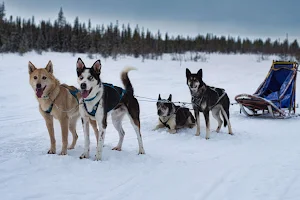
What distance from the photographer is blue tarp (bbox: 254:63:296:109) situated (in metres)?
8.34

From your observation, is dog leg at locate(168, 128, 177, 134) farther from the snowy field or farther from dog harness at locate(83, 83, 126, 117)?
dog harness at locate(83, 83, 126, 117)

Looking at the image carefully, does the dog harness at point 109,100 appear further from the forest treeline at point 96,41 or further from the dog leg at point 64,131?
the forest treeline at point 96,41

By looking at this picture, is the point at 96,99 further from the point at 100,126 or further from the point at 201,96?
the point at 201,96

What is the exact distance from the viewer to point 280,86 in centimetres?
905

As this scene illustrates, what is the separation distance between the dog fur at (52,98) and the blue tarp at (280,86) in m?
5.61

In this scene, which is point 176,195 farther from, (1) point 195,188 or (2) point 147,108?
(2) point 147,108

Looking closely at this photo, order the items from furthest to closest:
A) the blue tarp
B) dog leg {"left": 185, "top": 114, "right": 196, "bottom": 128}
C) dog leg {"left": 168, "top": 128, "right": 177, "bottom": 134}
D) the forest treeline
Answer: the forest treeline
the blue tarp
dog leg {"left": 185, "top": 114, "right": 196, "bottom": 128}
dog leg {"left": 168, "top": 128, "right": 177, "bottom": 134}

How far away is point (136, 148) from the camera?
204 inches

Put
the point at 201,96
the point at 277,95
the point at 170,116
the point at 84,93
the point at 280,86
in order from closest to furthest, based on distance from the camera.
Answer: the point at 84,93 → the point at 201,96 → the point at 170,116 → the point at 277,95 → the point at 280,86

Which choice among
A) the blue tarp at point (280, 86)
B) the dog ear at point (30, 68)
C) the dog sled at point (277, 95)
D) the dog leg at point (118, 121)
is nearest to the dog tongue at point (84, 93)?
the dog ear at point (30, 68)

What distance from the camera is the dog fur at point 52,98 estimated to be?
4203 millimetres

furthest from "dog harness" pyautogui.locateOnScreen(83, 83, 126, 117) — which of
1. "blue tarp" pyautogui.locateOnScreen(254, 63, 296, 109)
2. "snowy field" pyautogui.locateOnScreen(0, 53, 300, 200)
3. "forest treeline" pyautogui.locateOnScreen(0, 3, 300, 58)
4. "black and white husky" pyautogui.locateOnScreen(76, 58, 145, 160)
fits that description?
"forest treeline" pyautogui.locateOnScreen(0, 3, 300, 58)

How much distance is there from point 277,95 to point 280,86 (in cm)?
72

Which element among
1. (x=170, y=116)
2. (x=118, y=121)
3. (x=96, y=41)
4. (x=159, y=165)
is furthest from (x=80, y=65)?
(x=96, y=41)
